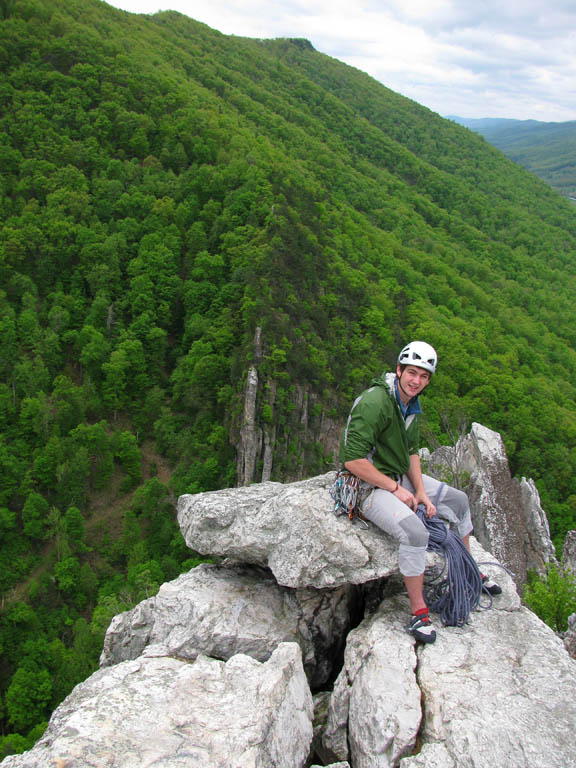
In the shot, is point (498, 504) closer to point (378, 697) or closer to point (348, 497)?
point (348, 497)

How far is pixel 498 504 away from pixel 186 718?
16458mm

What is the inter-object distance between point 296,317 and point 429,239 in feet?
149

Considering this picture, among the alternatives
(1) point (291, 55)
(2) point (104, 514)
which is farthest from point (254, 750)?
(1) point (291, 55)

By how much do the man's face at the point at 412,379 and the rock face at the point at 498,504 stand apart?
41.4 feet

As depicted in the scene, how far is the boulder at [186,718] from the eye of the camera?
4188 mm

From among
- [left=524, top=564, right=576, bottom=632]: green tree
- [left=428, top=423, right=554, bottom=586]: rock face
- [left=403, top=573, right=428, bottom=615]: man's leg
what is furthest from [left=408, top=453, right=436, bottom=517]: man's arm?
[left=428, top=423, right=554, bottom=586]: rock face

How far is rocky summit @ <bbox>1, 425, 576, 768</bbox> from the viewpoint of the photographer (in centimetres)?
448

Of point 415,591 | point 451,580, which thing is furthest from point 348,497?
point 451,580

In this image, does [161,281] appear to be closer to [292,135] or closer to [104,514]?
[104,514]

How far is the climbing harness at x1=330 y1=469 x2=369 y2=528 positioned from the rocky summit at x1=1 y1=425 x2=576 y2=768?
142 millimetres

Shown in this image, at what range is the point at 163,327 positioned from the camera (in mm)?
51062

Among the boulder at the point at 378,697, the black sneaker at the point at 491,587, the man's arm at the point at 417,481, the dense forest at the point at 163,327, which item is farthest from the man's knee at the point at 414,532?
the dense forest at the point at 163,327

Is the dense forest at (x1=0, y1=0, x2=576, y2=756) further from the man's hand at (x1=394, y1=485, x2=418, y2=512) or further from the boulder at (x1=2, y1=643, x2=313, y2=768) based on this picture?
the man's hand at (x1=394, y1=485, x2=418, y2=512)

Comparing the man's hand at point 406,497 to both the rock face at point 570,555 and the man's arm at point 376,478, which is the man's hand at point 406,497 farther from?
the rock face at point 570,555
